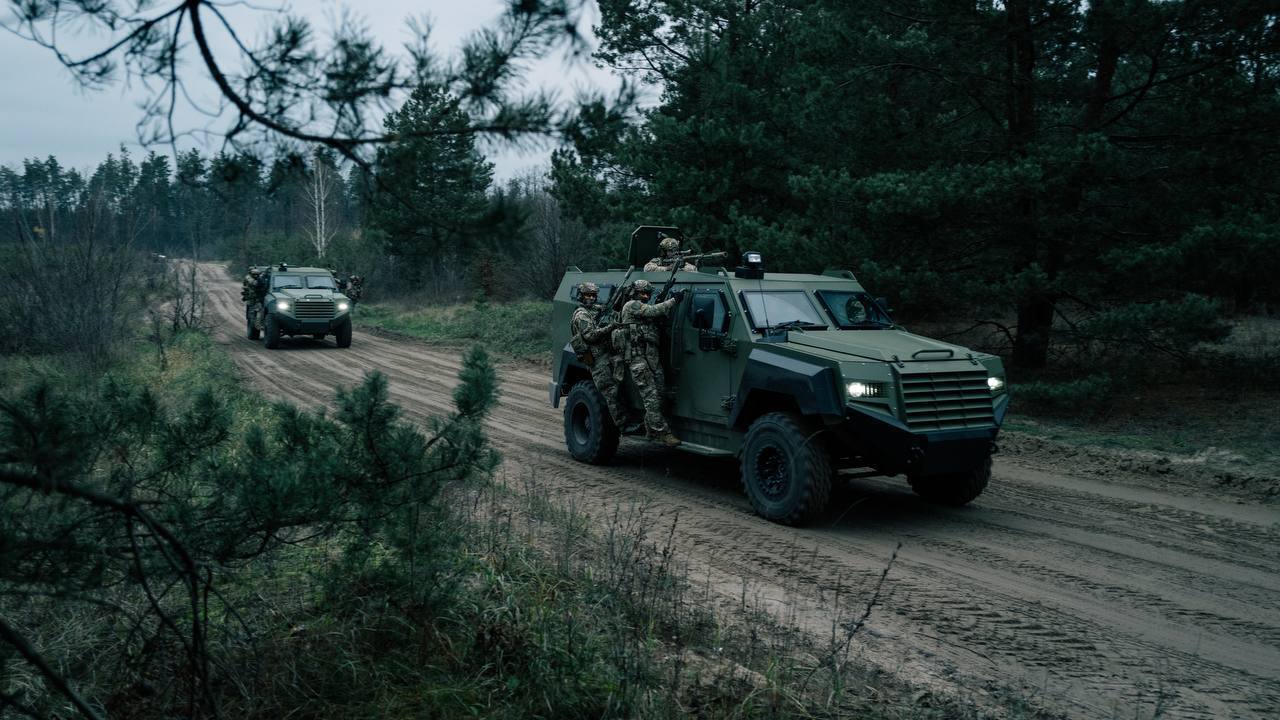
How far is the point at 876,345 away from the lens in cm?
679

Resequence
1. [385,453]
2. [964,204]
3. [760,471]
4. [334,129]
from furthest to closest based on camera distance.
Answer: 1. [964,204]
2. [760,471]
3. [385,453]
4. [334,129]

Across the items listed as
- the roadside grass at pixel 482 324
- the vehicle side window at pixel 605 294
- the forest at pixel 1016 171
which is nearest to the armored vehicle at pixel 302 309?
the roadside grass at pixel 482 324

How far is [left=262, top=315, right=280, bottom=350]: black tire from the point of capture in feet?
66.8

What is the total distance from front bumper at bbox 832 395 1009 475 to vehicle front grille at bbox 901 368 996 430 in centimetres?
9

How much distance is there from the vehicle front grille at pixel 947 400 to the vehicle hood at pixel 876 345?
7.4 inches

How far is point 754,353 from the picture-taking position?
704 centimetres

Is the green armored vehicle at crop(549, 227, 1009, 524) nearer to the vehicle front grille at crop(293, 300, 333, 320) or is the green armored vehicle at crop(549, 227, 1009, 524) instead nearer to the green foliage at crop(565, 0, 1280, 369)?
the green foliage at crop(565, 0, 1280, 369)

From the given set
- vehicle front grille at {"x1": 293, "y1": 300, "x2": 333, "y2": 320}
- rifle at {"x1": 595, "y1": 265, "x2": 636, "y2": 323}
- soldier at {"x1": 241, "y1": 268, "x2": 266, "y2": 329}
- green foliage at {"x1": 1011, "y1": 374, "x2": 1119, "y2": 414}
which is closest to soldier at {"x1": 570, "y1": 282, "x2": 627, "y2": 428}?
rifle at {"x1": 595, "y1": 265, "x2": 636, "y2": 323}

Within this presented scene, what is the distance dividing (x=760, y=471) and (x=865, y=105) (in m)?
8.14

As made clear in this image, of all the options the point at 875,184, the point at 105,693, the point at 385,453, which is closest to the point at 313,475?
the point at 385,453

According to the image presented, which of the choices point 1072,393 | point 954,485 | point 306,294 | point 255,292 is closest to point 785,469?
point 954,485

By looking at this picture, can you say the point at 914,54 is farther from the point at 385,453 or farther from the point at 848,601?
the point at 385,453

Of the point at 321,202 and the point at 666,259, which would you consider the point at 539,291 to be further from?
the point at 321,202

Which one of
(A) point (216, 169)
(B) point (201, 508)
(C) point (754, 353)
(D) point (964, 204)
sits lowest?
(B) point (201, 508)
